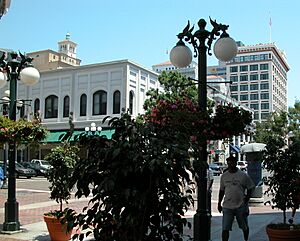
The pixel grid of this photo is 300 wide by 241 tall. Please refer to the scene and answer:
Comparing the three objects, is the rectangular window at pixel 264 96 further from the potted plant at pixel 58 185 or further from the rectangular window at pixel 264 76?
the potted plant at pixel 58 185

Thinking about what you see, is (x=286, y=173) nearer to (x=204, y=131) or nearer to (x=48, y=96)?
(x=204, y=131)

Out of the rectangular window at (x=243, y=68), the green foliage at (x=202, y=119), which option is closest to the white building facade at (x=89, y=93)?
the green foliage at (x=202, y=119)

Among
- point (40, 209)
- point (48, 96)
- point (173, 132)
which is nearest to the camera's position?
point (173, 132)

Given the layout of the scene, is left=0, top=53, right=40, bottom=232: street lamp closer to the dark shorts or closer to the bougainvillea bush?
the bougainvillea bush

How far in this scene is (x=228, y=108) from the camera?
7.25m

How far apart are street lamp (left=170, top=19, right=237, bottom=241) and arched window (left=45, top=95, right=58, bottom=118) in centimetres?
3568

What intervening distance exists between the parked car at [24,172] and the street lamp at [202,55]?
3063 centimetres

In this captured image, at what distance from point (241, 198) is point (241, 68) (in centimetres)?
13362

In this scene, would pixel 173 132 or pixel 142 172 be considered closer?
pixel 142 172

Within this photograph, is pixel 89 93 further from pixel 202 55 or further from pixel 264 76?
pixel 264 76

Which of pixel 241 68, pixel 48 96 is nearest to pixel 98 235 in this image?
pixel 48 96

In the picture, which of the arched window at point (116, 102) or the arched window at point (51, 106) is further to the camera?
the arched window at point (51, 106)

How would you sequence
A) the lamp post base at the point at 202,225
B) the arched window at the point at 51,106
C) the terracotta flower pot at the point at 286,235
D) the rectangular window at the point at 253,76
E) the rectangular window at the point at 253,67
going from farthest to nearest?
the rectangular window at the point at 253,76
the rectangular window at the point at 253,67
the arched window at the point at 51,106
the terracotta flower pot at the point at 286,235
the lamp post base at the point at 202,225

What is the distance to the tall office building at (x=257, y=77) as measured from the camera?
13238 centimetres
